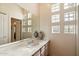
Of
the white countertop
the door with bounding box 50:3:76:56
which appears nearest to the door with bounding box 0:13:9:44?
the white countertop

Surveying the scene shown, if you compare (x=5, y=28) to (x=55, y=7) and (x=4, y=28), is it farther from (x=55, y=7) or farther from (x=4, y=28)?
(x=55, y=7)

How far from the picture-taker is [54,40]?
2.96 meters

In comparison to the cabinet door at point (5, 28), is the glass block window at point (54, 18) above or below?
above

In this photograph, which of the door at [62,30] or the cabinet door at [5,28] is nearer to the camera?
the cabinet door at [5,28]

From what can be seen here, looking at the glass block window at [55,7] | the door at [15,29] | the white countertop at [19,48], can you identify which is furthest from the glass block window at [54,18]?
the door at [15,29]

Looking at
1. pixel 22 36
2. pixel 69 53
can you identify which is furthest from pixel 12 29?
pixel 69 53

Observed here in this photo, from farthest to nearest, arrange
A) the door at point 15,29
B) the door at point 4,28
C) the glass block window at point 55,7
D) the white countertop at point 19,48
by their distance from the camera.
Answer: the glass block window at point 55,7
the door at point 15,29
the door at point 4,28
the white countertop at point 19,48

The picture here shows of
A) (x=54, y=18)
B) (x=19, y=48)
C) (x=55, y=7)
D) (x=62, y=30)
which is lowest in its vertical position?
(x=19, y=48)

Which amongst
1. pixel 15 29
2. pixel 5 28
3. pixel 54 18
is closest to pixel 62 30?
pixel 54 18

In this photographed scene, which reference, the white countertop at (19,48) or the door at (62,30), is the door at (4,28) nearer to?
the white countertop at (19,48)

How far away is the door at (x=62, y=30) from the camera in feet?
9.36

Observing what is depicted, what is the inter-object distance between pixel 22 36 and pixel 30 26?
1.11 feet

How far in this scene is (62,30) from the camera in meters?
2.92

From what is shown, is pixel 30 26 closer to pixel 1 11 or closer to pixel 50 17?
pixel 50 17
